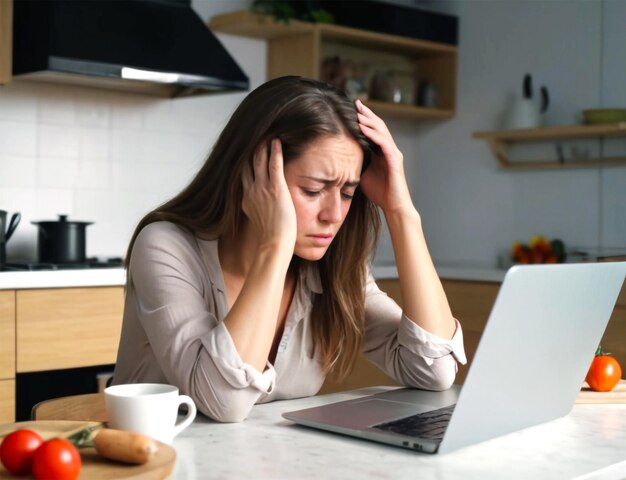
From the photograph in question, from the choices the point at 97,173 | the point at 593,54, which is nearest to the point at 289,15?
the point at 97,173

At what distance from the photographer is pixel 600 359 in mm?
1577

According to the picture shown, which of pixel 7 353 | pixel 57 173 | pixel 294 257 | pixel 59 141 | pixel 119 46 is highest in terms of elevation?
pixel 119 46

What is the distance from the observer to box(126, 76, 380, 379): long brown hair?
163 cm

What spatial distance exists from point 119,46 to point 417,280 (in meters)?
1.91

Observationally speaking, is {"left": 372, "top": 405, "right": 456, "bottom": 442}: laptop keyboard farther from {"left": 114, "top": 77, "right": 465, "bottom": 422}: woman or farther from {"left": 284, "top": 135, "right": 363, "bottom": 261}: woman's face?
{"left": 284, "top": 135, "right": 363, "bottom": 261}: woman's face

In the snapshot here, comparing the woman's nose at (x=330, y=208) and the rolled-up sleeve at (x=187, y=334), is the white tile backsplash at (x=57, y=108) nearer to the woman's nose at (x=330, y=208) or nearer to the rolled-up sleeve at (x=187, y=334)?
the rolled-up sleeve at (x=187, y=334)

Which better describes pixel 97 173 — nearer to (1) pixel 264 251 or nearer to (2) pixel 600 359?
(1) pixel 264 251

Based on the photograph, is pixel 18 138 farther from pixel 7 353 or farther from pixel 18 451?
pixel 18 451

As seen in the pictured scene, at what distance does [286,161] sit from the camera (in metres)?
1.63

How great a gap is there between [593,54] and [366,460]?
3.30 metres

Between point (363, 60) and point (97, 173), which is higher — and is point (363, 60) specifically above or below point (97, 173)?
above

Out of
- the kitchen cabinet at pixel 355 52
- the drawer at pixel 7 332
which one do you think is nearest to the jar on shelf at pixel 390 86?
the kitchen cabinet at pixel 355 52

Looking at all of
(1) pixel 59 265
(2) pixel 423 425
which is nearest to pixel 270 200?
(2) pixel 423 425

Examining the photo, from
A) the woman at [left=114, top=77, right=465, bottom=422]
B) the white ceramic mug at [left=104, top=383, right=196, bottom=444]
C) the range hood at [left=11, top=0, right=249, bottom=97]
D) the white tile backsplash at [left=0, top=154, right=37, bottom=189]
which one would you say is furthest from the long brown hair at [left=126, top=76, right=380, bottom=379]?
the white tile backsplash at [left=0, top=154, right=37, bottom=189]
